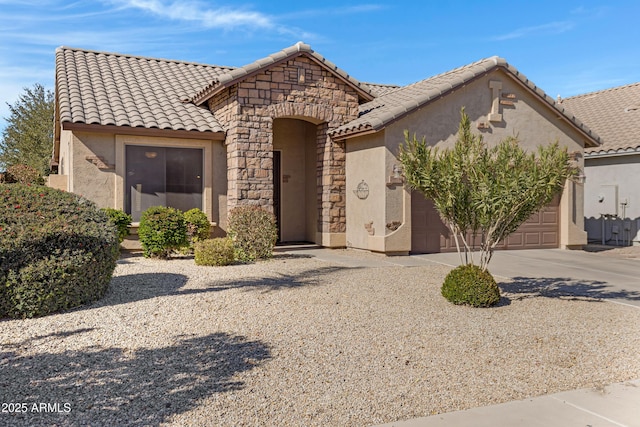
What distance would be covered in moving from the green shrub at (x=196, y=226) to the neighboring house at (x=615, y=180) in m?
13.3

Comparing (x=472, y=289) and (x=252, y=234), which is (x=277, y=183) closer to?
(x=252, y=234)

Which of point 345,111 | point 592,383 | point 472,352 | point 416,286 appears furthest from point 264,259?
point 592,383

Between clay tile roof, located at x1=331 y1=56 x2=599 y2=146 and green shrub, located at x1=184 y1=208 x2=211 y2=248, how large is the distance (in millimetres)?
4200

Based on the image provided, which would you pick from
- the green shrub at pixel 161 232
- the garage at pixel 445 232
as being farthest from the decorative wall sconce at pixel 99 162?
the garage at pixel 445 232

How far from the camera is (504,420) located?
426 cm

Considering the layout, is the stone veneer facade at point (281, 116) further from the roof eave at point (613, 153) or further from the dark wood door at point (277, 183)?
the roof eave at point (613, 153)

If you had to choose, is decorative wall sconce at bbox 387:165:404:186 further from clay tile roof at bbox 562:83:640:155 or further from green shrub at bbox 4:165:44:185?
green shrub at bbox 4:165:44:185

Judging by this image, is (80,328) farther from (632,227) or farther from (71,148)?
A: (632,227)

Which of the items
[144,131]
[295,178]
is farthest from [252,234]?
[295,178]

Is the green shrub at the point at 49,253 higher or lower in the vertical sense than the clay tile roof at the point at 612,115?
lower

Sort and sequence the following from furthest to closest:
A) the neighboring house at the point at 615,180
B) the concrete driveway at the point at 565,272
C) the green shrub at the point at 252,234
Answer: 1. the neighboring house at the point at 615,180
2. the green shrub at the point at 252,234
3. the concrete driveway at the point at 565,272

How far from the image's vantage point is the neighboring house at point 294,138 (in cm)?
1323

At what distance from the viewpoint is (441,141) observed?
45.4 ft

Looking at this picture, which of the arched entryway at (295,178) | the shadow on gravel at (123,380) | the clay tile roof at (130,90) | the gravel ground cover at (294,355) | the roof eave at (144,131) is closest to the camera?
the shadow on gravel at (123,380)
